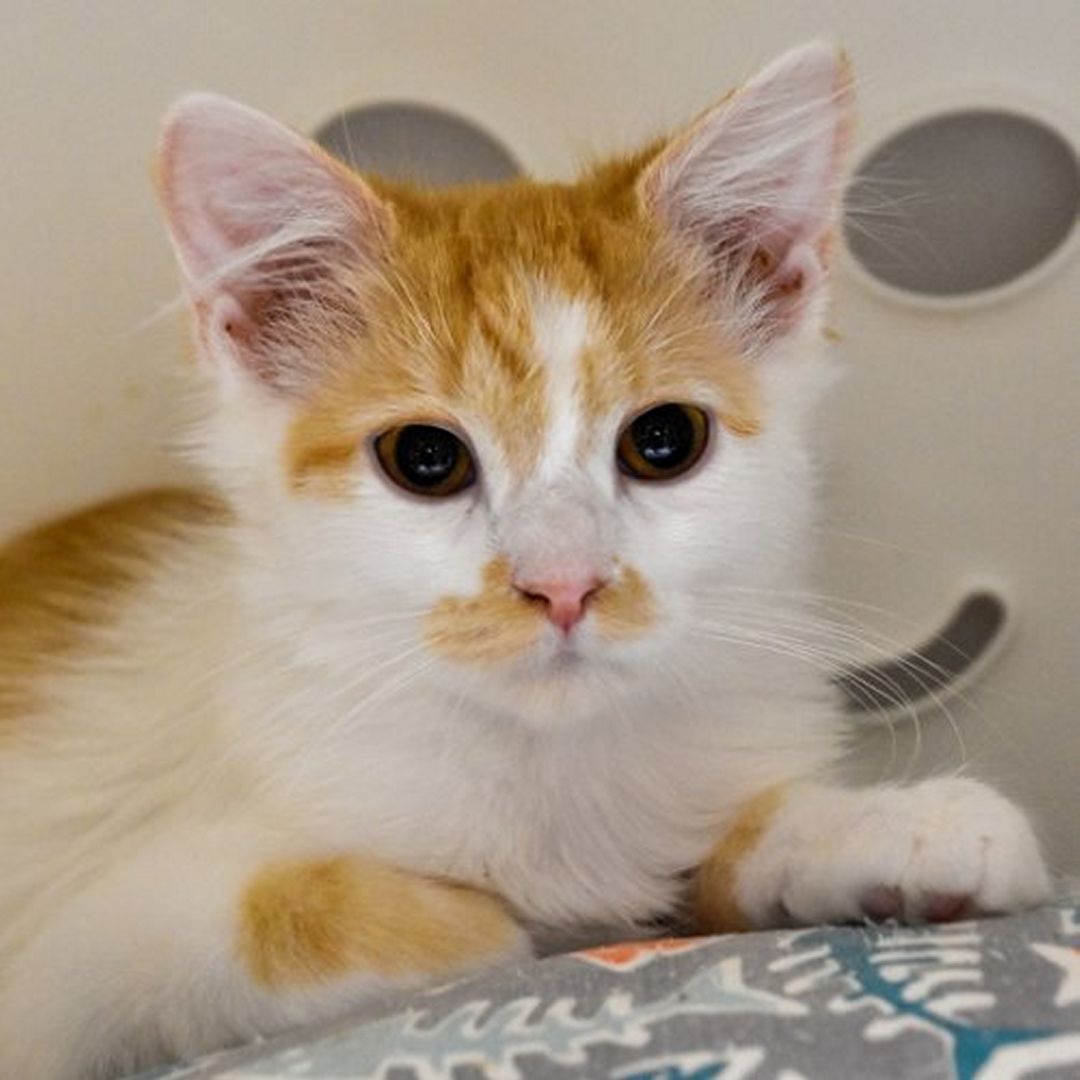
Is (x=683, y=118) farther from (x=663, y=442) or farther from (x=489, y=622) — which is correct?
(x=489, y=622)

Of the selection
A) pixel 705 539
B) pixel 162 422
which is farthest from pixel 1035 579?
pixel 162 422

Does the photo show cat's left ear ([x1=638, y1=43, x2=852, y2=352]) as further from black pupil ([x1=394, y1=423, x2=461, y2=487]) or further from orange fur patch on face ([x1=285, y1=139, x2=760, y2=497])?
black pupil ([x1=394, y1=423, x2=461, y2=487])

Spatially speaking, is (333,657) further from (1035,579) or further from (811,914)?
(1035,579)

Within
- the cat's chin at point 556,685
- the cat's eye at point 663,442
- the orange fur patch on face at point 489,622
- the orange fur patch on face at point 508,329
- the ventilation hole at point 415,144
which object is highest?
the ventilation hole at point 415,144

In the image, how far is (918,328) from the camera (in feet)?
5.26

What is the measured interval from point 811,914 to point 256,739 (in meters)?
0.46

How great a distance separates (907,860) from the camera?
112 centimetres

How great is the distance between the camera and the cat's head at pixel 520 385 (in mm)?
1170

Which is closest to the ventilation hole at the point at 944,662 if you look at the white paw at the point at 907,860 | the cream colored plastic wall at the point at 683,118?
the cream colored plastic wall at the point at 683,118

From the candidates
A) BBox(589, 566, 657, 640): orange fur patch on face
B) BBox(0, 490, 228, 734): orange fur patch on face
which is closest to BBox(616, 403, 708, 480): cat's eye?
BBox(589, 566, 657, 640): orange fur patch on face

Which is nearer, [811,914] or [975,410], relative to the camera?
[811,914]

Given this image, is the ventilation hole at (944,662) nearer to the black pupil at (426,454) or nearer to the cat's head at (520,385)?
the cat's head at (520,385)

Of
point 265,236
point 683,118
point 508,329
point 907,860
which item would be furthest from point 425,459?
point 683,118

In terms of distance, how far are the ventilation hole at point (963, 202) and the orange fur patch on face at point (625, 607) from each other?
528 millimetres
